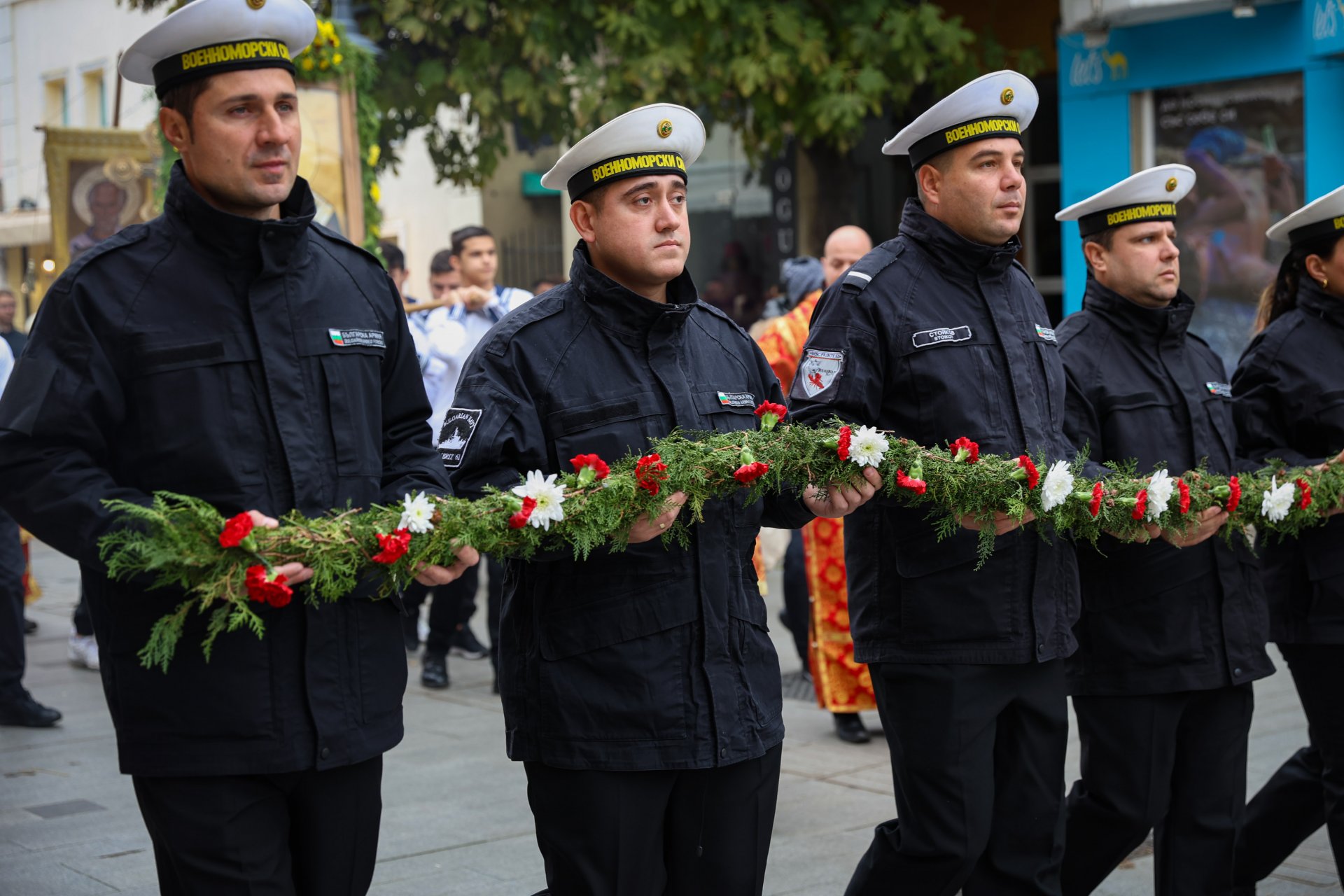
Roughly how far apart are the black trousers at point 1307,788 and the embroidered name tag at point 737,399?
2.07 m

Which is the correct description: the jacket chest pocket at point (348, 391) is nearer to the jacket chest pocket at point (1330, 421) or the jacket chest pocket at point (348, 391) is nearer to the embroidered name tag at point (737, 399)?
the embroidered name tag at point (737, 399)

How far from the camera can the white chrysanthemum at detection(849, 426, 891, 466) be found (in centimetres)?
355

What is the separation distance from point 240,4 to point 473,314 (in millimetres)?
5831

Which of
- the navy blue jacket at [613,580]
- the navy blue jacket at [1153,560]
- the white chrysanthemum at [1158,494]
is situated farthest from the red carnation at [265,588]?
the navy blue jacket at [1153,560]

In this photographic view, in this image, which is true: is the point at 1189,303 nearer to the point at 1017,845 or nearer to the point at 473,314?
the point at 1017,845

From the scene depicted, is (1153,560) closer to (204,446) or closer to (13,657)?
(204,446)

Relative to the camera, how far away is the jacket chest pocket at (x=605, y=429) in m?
3.51

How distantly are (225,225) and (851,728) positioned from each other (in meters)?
4.78

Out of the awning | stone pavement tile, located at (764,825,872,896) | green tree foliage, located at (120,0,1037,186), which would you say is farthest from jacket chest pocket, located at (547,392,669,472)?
the awning

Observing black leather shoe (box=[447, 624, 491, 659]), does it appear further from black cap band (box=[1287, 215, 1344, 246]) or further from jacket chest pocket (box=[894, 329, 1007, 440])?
jacket chest pocket (box=[894, 329, 1007, 440])

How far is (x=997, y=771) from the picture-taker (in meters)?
4.09

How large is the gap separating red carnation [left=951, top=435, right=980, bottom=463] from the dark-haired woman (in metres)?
1.54

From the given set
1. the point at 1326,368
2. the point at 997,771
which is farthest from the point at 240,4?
the point at 1326,368

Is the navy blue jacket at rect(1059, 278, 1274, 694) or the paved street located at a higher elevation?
the navy blue jacket at rect(1059, 278, 1274, 694)
